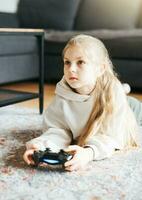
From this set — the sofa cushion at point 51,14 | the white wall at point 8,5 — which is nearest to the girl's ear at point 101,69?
the sofa cushion at point 51,14

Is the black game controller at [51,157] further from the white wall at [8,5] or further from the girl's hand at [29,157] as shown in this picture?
the white wall at [8,5]

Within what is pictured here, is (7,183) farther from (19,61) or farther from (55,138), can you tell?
(19,61)

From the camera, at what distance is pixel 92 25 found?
9.60ft

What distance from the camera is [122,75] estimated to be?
92.8 inches

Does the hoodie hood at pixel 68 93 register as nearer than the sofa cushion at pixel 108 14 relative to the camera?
Yes

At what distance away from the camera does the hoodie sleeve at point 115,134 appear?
3.28ft

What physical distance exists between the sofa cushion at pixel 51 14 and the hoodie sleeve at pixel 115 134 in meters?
2.02

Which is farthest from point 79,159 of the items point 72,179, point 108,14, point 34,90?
point 108,14

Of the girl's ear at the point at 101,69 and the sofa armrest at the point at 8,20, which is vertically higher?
the girl's ear at the point at 101,69

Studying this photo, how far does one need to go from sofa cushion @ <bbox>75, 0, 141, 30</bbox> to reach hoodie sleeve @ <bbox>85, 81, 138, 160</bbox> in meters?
1.81

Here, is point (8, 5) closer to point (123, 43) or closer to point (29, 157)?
point (123, 43)

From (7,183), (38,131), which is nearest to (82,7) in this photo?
(38,131)

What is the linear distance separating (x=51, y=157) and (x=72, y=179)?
0.24 feet

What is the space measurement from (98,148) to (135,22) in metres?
2.00
